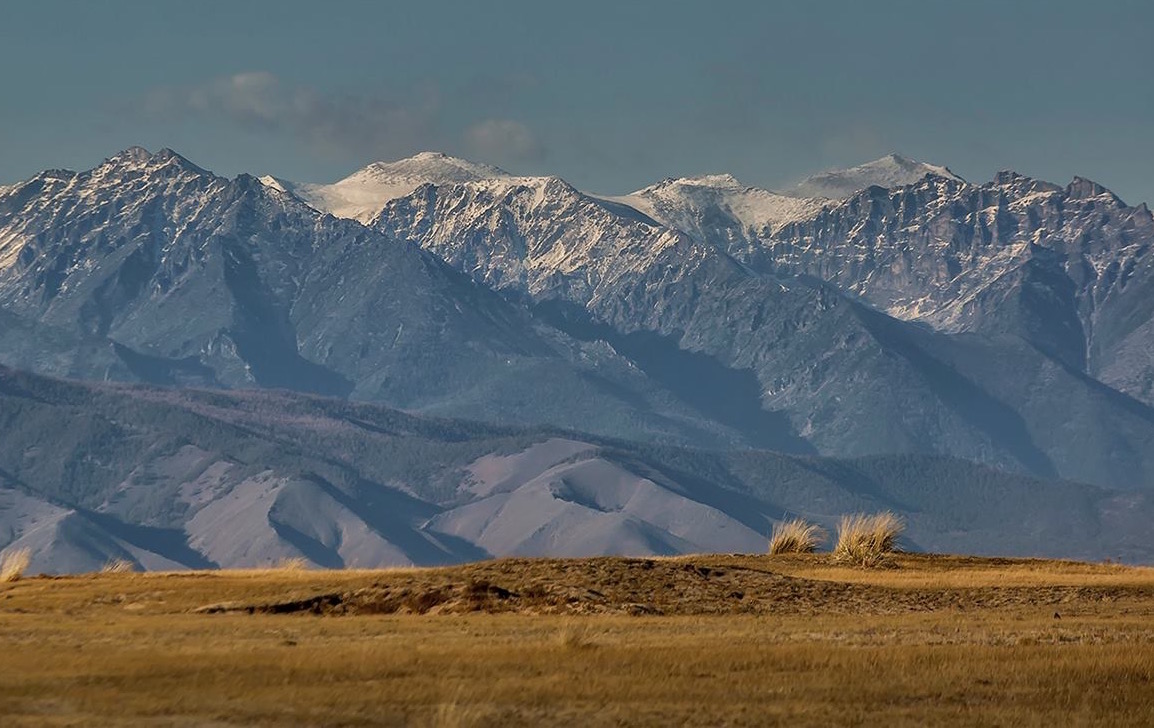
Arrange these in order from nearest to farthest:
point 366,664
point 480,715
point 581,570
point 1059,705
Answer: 1. point 480,715
2. point 1059,705
3. point 366,664
4. point 581,570

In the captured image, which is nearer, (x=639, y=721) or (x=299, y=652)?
(x=639, y=721)

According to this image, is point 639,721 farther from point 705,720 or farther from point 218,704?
point 218,704

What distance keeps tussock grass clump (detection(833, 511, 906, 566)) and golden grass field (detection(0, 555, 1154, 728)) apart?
6.01 metres

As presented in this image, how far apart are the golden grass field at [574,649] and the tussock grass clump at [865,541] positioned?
601cm

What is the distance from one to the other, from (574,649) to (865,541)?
29.3m

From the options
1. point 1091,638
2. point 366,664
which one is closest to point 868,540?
point 1091,638

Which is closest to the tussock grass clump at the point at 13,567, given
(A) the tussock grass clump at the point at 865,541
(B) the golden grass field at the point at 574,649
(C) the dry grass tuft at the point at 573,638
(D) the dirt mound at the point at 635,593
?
(B) the golden grass field at the point at 574,649

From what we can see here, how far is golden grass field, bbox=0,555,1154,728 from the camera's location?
1251 inches

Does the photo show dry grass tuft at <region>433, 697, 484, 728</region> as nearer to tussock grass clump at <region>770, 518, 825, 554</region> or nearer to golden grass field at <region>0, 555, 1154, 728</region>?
golden grass field at <region>0, 555, 1154, 728</region>

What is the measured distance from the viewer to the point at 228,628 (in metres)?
42.4

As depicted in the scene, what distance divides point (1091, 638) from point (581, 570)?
15886mm

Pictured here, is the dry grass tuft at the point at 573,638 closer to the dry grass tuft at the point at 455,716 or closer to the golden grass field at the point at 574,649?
the golden grass field at the point at 574,649

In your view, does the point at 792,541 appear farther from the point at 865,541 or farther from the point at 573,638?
the point at 573,638

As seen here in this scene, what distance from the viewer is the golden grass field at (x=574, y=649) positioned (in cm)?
3178
